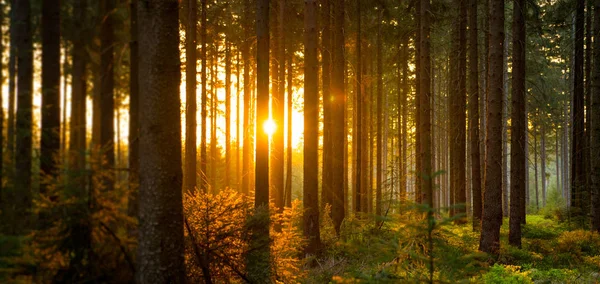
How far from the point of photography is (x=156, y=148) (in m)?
5.08

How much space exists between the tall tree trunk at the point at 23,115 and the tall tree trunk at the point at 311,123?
693cm

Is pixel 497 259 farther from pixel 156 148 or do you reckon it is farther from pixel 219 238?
pixel 156 148

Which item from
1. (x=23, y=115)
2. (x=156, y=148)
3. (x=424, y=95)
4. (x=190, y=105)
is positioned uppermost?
(x=424, y=95)

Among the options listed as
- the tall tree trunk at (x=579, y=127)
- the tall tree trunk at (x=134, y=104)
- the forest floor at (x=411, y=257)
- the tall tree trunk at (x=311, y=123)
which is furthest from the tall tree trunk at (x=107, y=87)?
the tall tree trunk at (x=579, y=127)

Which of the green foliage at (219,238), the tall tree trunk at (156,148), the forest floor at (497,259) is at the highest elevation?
the tall tree trunk at (156,148)

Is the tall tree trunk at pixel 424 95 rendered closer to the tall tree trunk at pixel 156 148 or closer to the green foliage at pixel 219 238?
the green foliage at pixel 219 238

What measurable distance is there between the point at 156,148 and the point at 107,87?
116cm

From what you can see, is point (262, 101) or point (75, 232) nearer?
point (75, 232)

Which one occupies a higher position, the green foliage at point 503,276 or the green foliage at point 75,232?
the green foliage at point 75,232

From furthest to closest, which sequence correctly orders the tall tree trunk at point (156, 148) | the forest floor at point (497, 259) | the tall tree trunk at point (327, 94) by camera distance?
1. the tall tree trunk at point (327, 94)
2. the forest floor at point (497, 259)
3. the tall tree trunk at point (156, 148)

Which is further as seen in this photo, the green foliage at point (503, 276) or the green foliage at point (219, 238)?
the green foliage at point (503, 276)

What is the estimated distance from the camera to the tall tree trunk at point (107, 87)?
532 centimetres

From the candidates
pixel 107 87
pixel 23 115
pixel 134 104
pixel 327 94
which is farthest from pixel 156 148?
pixel 327 94

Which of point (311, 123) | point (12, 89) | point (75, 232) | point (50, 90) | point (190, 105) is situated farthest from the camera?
point (190, 105)
